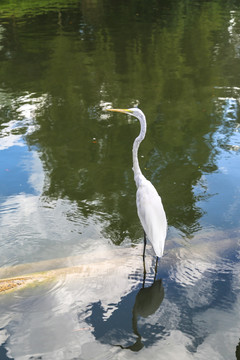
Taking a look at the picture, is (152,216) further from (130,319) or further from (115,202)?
(115,202)

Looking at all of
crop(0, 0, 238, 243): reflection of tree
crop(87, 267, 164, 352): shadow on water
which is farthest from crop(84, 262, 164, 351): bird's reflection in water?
crop(0, 0, 238, 243): reflection of tree

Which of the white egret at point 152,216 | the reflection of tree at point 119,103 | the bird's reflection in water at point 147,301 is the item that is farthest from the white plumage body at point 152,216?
the reflection of tree at point 119,103

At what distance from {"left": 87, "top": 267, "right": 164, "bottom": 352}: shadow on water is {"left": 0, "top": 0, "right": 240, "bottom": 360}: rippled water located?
1 centimetres

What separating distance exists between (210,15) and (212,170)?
39.6 ft

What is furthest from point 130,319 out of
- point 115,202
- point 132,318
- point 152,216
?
point 115,202

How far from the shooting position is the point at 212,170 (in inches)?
211

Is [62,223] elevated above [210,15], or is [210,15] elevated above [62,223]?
[210,15]

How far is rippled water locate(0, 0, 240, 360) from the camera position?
3023 mm

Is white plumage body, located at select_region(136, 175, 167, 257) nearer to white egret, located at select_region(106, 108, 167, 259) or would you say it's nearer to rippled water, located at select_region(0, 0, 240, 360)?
white egret, located at select_region(106, 108, 167, 259)

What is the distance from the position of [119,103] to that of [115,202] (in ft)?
10.5

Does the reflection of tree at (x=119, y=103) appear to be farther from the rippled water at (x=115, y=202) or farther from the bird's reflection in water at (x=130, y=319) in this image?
the bird's reflection in water at (x=130, y=319)

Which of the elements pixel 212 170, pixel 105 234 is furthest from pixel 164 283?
pixel 212 170

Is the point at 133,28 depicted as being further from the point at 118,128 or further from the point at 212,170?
the point at 212,170

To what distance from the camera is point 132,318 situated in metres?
3.12
